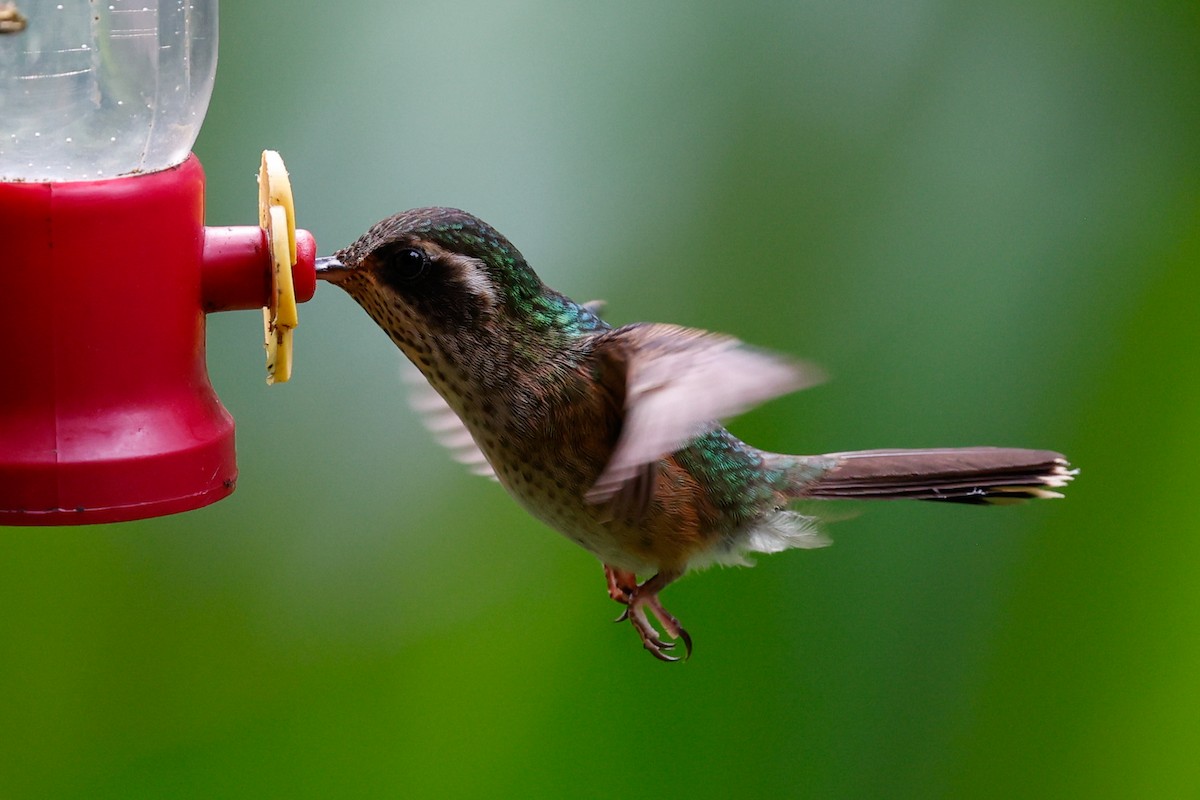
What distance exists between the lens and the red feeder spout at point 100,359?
5.73ft

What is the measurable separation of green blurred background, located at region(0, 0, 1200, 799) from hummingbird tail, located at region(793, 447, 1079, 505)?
2.23 ft

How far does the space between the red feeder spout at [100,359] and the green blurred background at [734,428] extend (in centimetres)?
150

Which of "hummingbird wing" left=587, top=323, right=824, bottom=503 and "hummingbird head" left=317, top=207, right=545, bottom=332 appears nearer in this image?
"hummingbird wing" left=587, top=323, right=824, bottom=503

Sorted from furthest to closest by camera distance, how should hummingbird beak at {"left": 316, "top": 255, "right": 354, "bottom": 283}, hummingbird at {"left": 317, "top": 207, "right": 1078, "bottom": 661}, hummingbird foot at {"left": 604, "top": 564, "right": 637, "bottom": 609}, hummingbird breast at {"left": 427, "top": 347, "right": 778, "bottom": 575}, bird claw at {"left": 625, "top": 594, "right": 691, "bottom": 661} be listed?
hummingbird foot at {"left": 604, "top": 564, "right": 637, "bottom": 609}, bird claw at {"left": 625, "top": 594, "right": 691, "bottom": 661}, hummingbird breast at {"left": 427, "top": 347, "right": 778, "bottom": 575}, hummingbird beak at {"left": 316, "top": 255, "right": 354, "bottom": 283}, hummingbird at {"left": 317, "top": 207, "right": 1078, "bottom": 661}

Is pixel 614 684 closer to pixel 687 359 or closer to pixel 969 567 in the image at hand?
pixel 969 567

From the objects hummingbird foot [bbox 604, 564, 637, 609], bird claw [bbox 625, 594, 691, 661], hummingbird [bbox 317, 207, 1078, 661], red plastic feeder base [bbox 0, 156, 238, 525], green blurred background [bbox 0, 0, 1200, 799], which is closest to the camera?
red plastic feeder base [bbox 0, 156, 238, 525]

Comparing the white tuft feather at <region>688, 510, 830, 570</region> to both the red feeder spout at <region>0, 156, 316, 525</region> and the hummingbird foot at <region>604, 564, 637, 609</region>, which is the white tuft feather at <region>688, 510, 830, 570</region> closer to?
the hummingbird foot at <region>604, 564, 637, 609</region>

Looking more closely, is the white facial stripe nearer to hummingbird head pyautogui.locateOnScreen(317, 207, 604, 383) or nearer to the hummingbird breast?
hummingbird head pyautogui.locateOnScreen(317, 207, 604, 383)

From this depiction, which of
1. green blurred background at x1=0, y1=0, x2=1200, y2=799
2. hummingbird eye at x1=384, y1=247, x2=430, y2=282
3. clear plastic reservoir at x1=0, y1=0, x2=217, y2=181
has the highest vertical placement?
clear plastic reservoir at x1=0, y1=0, x2=217, y2=181

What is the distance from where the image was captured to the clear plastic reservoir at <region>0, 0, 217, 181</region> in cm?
202

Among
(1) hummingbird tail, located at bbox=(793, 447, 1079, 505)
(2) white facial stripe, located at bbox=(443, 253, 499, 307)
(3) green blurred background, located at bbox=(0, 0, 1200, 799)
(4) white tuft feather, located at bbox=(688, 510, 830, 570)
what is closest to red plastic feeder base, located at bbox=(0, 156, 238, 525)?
(2) white facial stripe, located at bbox=(443, 253, 499, 307)

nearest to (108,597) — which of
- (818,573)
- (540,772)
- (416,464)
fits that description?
(416,464)

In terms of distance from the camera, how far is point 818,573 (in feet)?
12.0

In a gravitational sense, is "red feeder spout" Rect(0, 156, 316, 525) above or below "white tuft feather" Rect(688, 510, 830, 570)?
above
